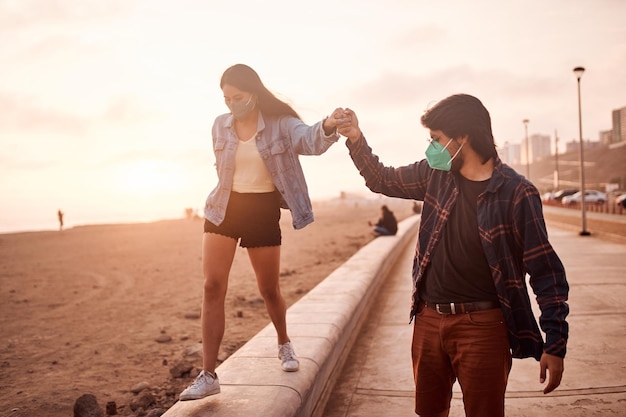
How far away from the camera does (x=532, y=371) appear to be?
14.4ft

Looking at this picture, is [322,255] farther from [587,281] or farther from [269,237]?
[269,237]

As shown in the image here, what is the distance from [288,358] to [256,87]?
188 centimetres

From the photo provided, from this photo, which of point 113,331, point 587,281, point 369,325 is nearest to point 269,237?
point 369,325

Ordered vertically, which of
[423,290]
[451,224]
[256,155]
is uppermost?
[256,155]

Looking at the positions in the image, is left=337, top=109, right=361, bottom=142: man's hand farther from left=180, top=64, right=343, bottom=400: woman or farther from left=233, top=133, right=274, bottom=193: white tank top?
left=233, top=133, right=274, bottom=193: white tank top

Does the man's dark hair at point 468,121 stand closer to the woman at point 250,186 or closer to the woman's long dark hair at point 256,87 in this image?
the woman at point 250,186

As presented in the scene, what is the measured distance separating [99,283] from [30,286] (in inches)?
53.4

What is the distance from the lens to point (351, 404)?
3.88 meters

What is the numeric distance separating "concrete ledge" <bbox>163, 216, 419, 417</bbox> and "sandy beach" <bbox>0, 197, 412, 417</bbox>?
0.93 m

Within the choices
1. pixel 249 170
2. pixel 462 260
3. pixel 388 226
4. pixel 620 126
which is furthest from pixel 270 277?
pixel 620 126

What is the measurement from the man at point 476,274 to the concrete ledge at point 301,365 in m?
0.99

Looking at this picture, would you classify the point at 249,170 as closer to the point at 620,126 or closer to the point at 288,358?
the point at 288,358

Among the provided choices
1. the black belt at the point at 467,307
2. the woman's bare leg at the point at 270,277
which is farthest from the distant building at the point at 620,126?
the black belt at the point at 467,307

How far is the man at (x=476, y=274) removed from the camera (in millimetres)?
2135
